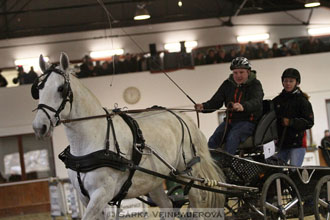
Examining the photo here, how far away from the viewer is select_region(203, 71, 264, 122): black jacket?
22.0 ft

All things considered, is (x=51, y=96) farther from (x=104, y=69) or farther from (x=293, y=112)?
(x=104, y=69)

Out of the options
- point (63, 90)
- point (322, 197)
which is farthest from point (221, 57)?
point (63, 90)

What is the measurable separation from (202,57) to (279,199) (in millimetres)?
13253

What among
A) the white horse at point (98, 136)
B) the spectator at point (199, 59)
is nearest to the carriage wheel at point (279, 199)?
the white horse at point (98, 136)

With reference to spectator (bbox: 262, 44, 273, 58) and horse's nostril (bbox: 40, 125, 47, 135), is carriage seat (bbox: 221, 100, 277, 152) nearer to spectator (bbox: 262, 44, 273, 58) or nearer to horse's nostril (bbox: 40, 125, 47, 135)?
horse's nostril (bbox: 40, 125, 47, 135)

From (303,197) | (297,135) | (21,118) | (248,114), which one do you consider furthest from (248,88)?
(21,118)

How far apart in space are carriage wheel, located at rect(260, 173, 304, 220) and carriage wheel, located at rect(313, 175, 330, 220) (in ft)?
0.75

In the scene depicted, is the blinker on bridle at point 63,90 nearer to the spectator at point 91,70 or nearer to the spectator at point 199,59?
the spectator at point 91,70

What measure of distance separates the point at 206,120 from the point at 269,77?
98.1 inches

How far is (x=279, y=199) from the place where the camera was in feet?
21.7

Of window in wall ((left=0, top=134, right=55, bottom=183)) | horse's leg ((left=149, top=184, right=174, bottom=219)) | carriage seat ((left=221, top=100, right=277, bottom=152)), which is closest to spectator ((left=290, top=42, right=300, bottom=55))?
→ window in wall ((left=0, top=134, right=55, bottom=183))

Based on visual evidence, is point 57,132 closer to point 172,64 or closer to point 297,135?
point 172,64

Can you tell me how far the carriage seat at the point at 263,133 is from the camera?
22.2 ft

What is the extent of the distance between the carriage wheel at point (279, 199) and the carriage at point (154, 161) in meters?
0.01
